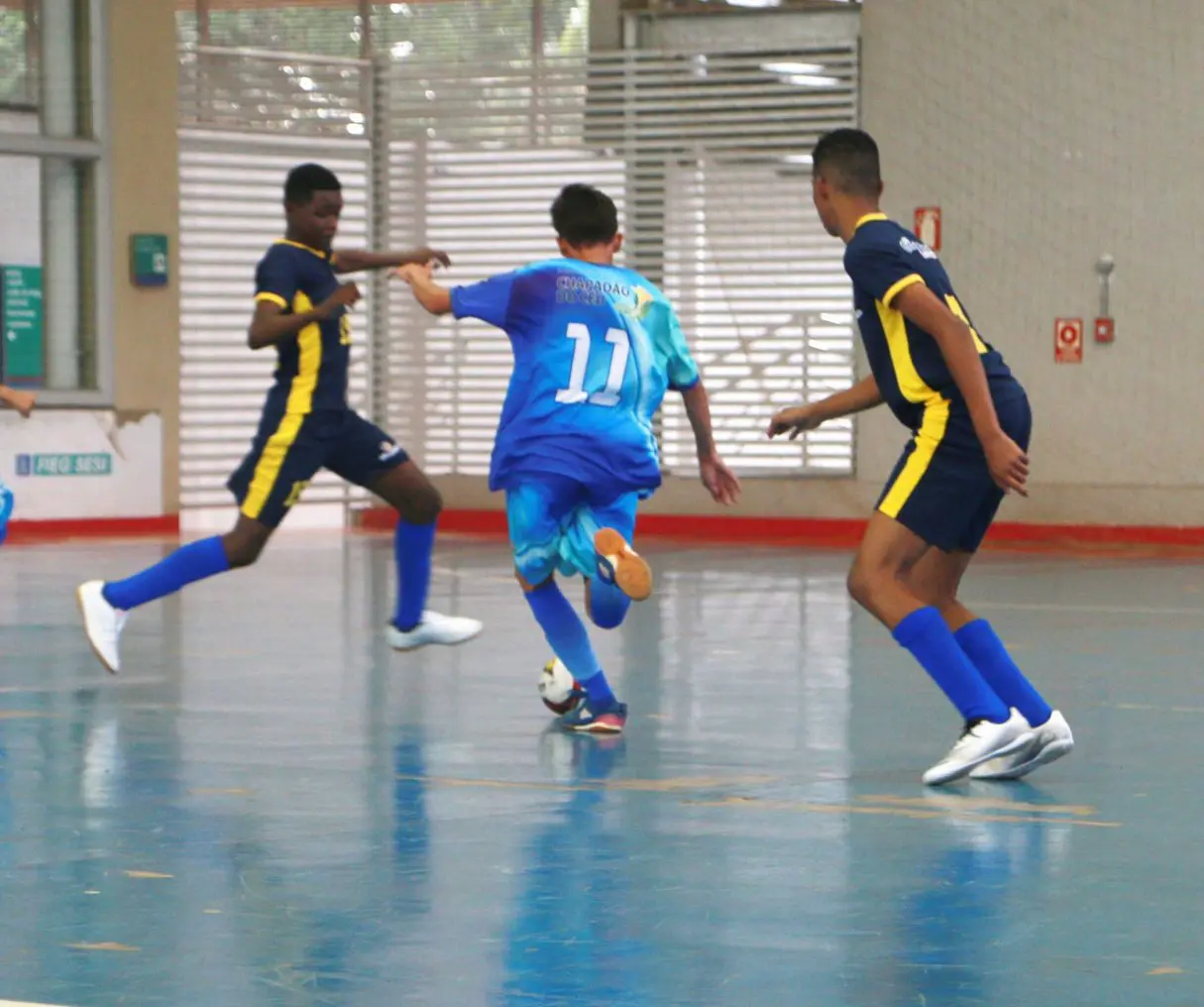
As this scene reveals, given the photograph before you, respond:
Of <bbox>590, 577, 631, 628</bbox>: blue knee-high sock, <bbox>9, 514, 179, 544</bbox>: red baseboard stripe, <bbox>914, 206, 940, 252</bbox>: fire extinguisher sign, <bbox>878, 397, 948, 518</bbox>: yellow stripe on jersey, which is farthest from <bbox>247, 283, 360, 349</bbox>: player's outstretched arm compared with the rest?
<bbox>914, 206, 940, 252</bbox>: fire extinguisher sign

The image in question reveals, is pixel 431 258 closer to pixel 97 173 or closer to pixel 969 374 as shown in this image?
pixel 969 374

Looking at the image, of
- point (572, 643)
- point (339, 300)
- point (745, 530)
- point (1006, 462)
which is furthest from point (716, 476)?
point (745, 530)

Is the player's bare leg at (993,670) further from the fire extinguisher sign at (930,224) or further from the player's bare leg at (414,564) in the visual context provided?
the fire extinguisher sign at (930,224)

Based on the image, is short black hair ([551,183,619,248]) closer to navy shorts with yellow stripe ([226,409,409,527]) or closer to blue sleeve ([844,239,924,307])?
blue sleeve ([844,239,924,307])

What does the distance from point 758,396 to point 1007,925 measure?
15684 millimetres

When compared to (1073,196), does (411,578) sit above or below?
below

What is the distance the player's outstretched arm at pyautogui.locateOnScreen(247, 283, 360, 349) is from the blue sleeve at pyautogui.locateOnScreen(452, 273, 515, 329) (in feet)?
5.77

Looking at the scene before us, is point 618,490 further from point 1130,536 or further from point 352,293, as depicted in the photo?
point 1130,536

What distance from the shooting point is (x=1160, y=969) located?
4473mm

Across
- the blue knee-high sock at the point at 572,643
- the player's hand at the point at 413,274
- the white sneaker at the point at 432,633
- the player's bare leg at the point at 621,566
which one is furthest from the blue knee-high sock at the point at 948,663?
the white sneaker at the point at 432,633

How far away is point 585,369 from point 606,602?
737 mm

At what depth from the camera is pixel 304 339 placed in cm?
968

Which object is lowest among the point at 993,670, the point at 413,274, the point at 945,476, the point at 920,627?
the point at 993,670

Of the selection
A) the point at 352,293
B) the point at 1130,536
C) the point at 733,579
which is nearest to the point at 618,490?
the point at 352,293
